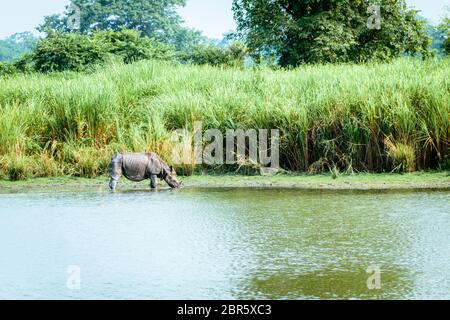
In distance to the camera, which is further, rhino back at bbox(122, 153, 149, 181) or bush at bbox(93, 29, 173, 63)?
bush at bbox(93, 29, 173, 63)

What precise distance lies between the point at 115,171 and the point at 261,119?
9.84 ft

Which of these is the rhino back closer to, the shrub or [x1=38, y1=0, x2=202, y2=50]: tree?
the shrub

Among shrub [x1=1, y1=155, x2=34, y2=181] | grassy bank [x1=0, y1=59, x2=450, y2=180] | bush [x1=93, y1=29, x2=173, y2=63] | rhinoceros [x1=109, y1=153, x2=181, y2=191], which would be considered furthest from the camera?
bush [x1=93, y1=29, x2=173, y2=63]

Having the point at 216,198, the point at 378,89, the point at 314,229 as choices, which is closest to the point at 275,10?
the point at 378,89

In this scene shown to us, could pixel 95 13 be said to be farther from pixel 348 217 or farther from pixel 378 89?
pixel 348 217

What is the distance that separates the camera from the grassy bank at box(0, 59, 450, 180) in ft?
45.5

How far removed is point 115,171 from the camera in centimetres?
1267

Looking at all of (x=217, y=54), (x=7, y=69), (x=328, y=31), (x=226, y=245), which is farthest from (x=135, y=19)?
(x=226, y=245)

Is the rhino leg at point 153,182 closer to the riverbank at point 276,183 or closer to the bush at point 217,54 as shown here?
the riverbank at point 276,183

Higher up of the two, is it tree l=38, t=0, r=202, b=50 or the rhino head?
tree l=38, t=0, r=202, b=50

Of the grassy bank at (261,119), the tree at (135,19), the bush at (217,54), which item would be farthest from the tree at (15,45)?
the grassy bank at (261,119)

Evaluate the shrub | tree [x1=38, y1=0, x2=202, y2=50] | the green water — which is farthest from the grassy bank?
tree [x1=38, y1=0, x2=202, y2=50]

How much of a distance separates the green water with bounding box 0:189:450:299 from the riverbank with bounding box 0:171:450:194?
835 millimetres
